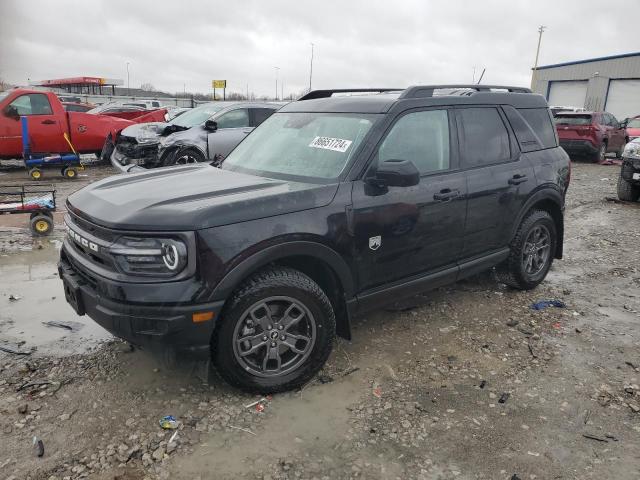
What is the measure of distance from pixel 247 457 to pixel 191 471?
0.96 ft

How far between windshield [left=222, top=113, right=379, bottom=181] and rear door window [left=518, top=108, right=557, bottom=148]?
2.04 meters

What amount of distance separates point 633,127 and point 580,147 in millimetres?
5172

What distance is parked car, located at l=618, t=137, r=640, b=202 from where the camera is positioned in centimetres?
942

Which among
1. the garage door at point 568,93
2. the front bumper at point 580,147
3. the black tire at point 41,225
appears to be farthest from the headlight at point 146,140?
the garage door at point 568,93

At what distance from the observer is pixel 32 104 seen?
37.4 feet

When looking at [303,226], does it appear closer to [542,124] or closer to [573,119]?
[542,124]

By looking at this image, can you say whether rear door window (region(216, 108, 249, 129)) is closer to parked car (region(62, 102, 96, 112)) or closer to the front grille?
the front grille

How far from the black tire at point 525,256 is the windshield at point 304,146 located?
207cm

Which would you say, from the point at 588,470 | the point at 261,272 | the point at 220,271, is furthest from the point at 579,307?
the point at 220,271

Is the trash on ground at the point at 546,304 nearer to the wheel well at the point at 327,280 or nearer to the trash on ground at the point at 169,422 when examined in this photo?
the wheel well at the point at 327,280

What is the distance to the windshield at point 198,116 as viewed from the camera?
1032 centimetres

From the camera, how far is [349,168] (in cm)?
336

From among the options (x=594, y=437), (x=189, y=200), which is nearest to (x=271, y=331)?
(x=189, y=200)

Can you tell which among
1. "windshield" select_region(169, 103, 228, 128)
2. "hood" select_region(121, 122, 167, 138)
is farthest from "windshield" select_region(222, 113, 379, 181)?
"hood" select_region(121, 122, 167, 138)
